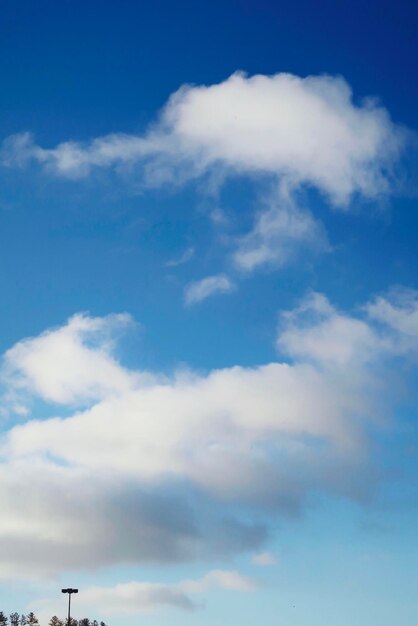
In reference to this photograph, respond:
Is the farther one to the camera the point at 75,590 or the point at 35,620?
the point at 35,620

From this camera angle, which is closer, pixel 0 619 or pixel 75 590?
pixel 75 590

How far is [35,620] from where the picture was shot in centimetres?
19000

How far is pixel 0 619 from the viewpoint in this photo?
180 m

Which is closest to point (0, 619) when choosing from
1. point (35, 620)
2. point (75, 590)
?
point (35, 620)

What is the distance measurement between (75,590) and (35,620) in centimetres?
7685

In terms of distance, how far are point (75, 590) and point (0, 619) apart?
68.9 metres

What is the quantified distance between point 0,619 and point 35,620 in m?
11.6

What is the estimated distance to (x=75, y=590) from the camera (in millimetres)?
121562

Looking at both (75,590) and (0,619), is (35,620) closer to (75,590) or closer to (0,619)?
(0,619)
